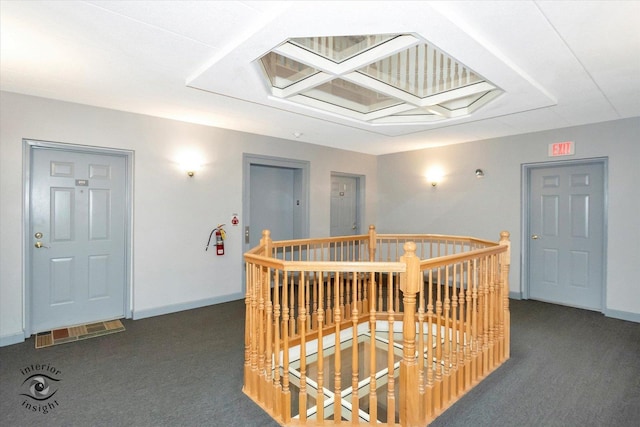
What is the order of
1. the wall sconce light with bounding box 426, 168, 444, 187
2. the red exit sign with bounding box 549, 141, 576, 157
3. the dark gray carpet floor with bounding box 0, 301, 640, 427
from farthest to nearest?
the wall sconce light with bounding box 426, 168, 444, 187, the red exit sign with bounding box 549, 141, 576, 157, the dark gray carpet floor with bounding box 0, 301, 640, 427

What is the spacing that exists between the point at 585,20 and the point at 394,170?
4349 mm

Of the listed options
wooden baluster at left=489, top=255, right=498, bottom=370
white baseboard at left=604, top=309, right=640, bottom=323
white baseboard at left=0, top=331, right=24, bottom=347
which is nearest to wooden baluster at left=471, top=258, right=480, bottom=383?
wooden baluster at left=489, top=255, right=498, bottom=370

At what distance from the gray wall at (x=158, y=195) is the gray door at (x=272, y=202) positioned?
396 millimetres

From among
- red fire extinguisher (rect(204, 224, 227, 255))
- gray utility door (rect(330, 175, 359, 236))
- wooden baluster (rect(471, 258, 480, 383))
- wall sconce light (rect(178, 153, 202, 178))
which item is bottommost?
wooden baluster (rect(471, 258, 480, 383))

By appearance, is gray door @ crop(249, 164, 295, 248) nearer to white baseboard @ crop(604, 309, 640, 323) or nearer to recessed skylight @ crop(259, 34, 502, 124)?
recessed skylight @ crop(259, 34, 502, 124)

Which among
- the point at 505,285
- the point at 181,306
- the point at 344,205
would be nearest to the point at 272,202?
the point at 344,205

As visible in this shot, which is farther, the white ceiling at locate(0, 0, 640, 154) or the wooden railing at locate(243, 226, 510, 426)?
the wooden railing at locate(243, 226, 510, 426)

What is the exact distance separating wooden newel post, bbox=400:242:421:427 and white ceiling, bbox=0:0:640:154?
139 cm

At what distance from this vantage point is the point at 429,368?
6.97 feet

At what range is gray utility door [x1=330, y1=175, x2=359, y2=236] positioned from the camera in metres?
6.01

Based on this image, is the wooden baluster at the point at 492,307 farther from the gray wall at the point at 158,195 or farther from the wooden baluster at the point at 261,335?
the gray wall at the point at 158,195

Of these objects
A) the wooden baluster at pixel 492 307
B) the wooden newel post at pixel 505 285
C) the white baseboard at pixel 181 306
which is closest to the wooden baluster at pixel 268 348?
the wooden baluster at pixel 492 307

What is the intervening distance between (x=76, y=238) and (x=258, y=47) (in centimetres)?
301

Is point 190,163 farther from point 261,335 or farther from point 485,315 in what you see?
point 485,315
